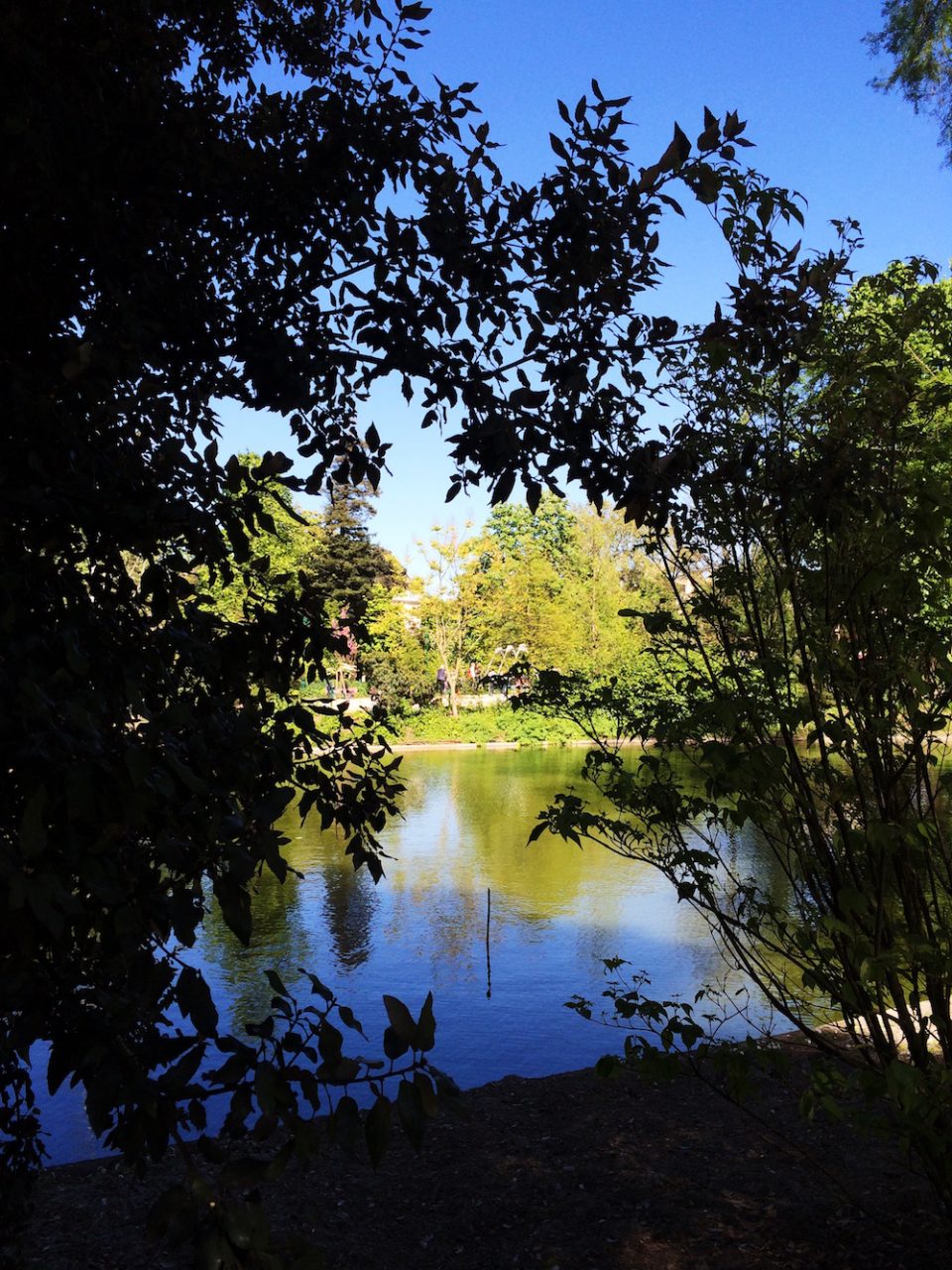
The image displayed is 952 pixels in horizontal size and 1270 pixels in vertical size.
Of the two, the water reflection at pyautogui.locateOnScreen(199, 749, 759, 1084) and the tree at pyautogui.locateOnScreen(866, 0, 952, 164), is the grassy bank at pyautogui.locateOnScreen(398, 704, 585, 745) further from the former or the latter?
the tree at pyautogui.locateOnScreen(866, 0, 952, 164)

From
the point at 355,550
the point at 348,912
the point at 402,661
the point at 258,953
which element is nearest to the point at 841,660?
the point at 258,953

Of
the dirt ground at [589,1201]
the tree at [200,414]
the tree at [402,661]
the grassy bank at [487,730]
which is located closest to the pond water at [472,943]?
the dirt ground at [589,1201]

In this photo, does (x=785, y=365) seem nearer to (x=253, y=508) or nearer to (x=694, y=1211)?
(x=253, y=508)

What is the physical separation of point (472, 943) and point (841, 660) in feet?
24.6

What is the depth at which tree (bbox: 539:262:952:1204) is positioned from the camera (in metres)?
2.57

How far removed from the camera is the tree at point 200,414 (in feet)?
4.37

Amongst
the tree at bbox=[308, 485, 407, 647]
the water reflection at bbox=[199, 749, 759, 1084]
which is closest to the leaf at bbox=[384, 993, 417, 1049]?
the water reflection at bbox=[199, 749, 759, 1084]

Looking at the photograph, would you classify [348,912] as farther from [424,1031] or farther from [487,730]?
[487,730]

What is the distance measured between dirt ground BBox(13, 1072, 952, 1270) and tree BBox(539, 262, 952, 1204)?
737 mm

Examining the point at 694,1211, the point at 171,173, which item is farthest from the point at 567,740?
the point at 171,173

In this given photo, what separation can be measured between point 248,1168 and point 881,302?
2820mm

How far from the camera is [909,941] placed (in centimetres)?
259

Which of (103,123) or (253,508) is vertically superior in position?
(103,123)

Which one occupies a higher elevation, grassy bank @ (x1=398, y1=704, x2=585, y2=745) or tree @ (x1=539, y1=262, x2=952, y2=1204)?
tree @ (x1=539, y1=262, x2=952, y2=1204)
